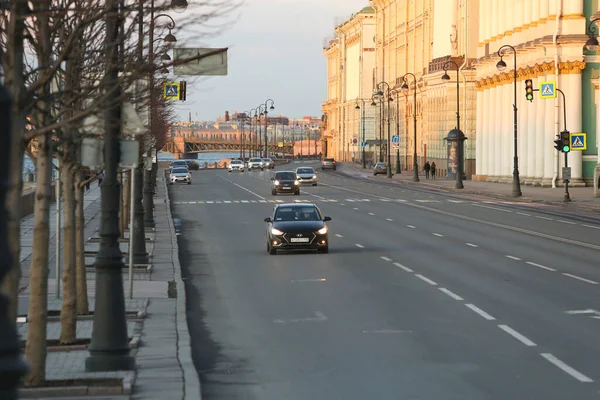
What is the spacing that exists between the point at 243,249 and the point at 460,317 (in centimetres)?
1664

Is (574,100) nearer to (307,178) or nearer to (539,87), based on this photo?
(539,87)

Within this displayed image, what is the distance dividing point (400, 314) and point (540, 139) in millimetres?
65733

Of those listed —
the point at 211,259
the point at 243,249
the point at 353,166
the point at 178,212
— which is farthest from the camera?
the point at 353,166

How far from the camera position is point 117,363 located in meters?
14.1

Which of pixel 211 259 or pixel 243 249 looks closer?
pixel 211 259

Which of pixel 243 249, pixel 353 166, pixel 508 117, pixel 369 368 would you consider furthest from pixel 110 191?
pixel 353 166

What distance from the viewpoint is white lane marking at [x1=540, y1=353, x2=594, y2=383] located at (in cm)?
1395

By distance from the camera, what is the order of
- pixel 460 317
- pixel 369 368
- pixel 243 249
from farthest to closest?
1. pixel 243 249
2. pixel 460 317
3. pixel 369 368

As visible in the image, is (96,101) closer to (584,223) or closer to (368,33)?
(584,223)

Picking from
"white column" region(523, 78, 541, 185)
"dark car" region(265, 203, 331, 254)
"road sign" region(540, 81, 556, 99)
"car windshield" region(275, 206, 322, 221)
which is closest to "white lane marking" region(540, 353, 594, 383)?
"dark car" region(265, 203, 331, 254)

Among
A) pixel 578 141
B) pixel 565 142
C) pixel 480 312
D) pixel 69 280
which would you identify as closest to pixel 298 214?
pixel 480 312

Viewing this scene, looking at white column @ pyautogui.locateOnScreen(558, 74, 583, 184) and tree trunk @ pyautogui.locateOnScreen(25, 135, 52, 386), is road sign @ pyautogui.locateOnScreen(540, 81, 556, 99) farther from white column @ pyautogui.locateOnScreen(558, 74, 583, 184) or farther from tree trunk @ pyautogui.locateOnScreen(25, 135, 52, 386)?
tree trunk @ pyautogui.locateOnScreen(25, 135, 52, 386)

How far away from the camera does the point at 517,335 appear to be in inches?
693

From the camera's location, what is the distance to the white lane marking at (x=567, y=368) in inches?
549
